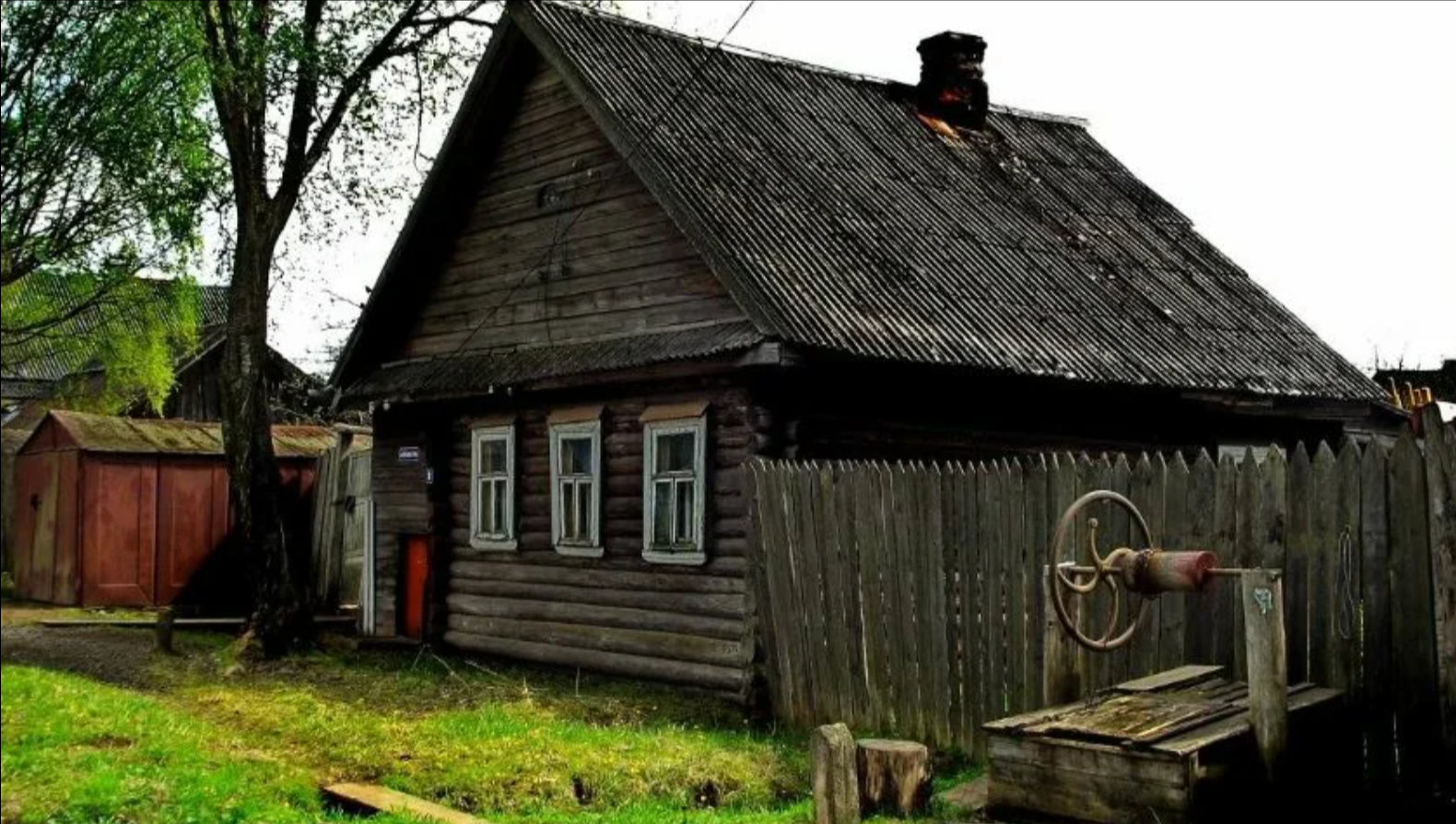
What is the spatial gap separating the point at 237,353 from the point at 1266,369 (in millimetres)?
10929

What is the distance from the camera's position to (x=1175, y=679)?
776 centimetres

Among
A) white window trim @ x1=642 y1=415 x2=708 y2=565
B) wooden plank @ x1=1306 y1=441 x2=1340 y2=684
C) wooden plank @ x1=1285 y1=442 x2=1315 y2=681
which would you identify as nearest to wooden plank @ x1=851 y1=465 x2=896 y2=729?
white window trim @ x1=642 y1=415 x2=708 y2=565

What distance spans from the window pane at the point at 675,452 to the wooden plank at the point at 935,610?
3.43 m

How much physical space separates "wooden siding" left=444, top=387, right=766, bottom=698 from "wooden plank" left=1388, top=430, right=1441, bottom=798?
18.1ft

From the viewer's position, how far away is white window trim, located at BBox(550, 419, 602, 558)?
14.1 m

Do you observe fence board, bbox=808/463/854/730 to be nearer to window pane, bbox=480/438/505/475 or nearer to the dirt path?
the dirt path

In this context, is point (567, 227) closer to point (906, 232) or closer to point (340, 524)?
point (906, 232)

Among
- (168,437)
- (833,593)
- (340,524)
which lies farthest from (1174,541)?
(168,437)

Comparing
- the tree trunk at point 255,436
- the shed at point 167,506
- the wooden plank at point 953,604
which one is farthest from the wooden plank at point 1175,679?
the shed at point 167,506

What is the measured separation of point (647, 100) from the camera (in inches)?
575

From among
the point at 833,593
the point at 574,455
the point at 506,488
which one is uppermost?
the point at 574,455

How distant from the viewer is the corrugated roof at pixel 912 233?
12773 millimetres

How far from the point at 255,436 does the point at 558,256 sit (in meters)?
3.64

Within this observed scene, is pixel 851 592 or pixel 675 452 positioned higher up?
pixel 675 452
